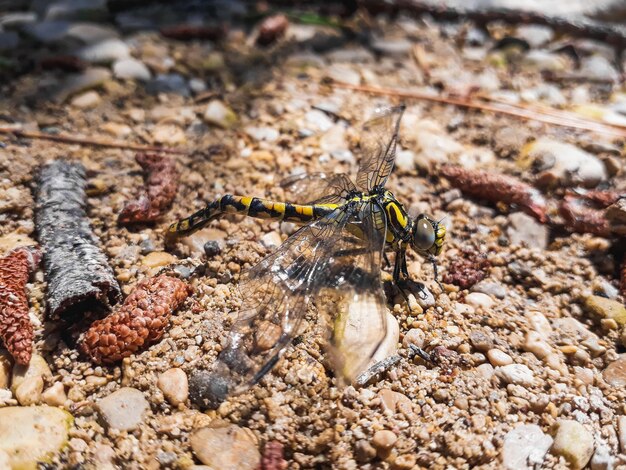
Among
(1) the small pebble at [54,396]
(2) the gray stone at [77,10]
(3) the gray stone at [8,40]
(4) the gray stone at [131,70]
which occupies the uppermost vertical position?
(2) the gray stone at [77,10]

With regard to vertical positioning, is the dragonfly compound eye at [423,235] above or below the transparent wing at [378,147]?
below

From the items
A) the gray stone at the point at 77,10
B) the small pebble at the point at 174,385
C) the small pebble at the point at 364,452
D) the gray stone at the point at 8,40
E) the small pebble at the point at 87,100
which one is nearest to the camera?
the small pebble at the point at 364,452

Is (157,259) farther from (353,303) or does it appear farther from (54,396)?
(353,303)

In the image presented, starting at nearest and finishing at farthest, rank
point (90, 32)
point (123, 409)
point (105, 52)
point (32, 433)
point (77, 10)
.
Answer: point (32, 433)
point (123, 409)
point (105, 52)
point (90, 32)
point (77, 10)

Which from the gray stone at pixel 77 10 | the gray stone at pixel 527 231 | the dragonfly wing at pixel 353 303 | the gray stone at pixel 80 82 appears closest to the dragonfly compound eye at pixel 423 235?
Answer: the dragonfly wing at pixel 353 303

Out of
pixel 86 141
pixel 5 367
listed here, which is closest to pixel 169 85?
pixel 86 141

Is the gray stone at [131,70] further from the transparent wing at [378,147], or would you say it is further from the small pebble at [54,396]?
the small pebble at [54,396]
